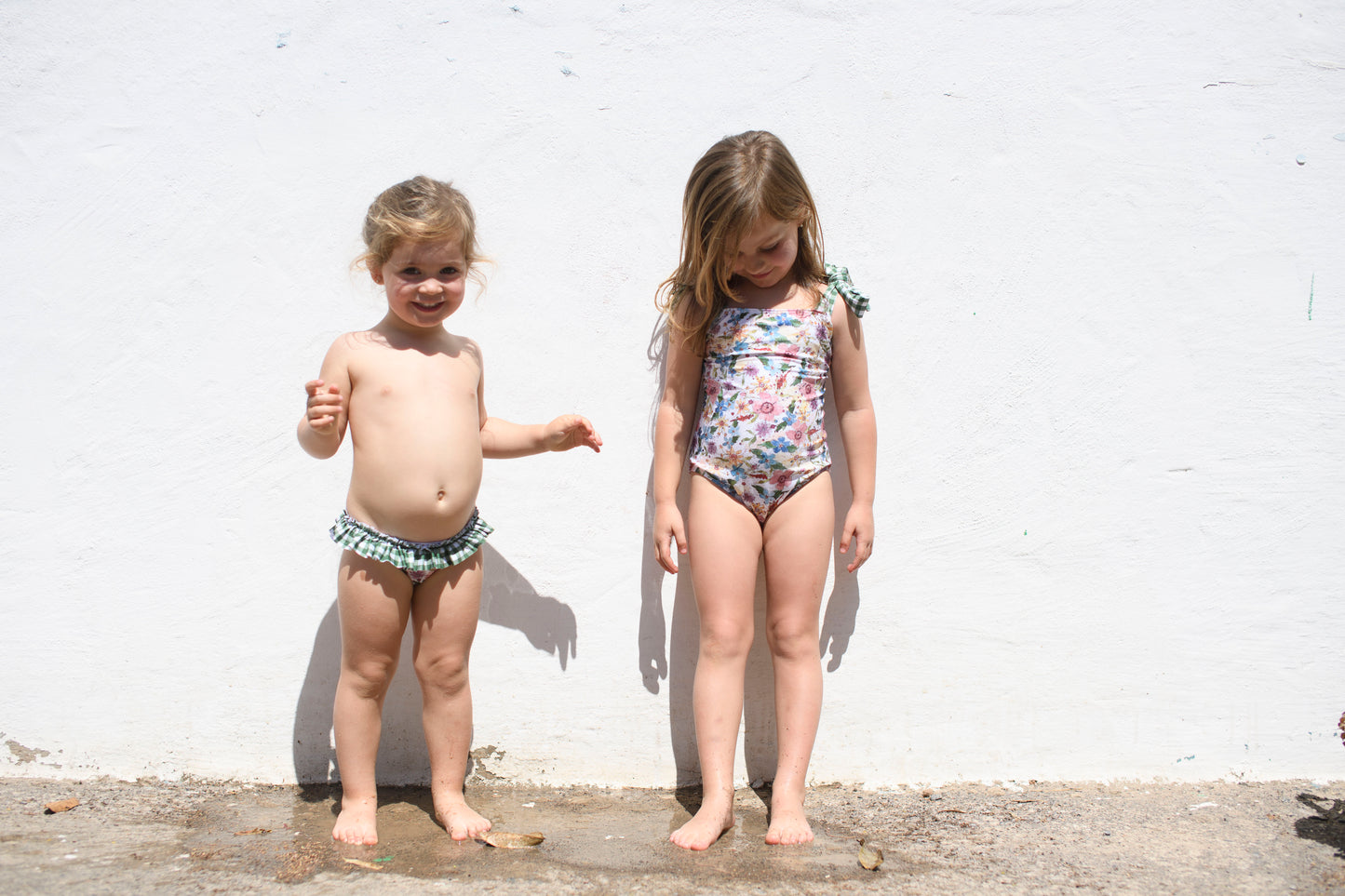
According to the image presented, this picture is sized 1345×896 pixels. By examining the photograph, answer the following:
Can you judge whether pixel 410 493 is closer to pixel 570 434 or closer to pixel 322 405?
pixel 322 405

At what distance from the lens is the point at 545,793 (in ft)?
8.41

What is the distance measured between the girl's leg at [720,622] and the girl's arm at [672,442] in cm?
6

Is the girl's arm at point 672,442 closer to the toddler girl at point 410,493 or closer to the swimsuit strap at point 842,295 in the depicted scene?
the toddler girl at point 410,493

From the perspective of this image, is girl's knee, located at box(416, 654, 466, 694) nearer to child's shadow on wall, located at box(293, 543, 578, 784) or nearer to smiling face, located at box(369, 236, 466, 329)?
child's shadow on wall, located at box(293, 543, 578, 784)

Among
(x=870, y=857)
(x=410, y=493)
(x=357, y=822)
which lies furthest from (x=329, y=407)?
(x=870, y=857)

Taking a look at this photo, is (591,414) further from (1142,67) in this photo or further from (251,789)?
(1142,67)

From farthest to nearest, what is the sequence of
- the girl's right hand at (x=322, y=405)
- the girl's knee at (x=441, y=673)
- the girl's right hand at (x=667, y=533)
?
the girl's right hand at (x=667, y=533) → the girl's knee at (x=441, y=673) → the girl's right hand at (x=322, y=405)

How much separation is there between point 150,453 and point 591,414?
4.03ft

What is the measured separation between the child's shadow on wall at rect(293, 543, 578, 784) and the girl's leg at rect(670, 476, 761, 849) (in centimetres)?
44

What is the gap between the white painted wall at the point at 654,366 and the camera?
2.54m

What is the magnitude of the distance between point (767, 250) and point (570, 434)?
686 millimetres

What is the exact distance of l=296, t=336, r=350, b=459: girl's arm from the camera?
6.82 ft

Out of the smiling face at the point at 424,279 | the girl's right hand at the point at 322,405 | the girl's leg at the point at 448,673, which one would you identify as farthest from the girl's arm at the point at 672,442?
the girl's right hand at the point at 322,405

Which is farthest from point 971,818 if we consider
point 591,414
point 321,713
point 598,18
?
point 598,18
